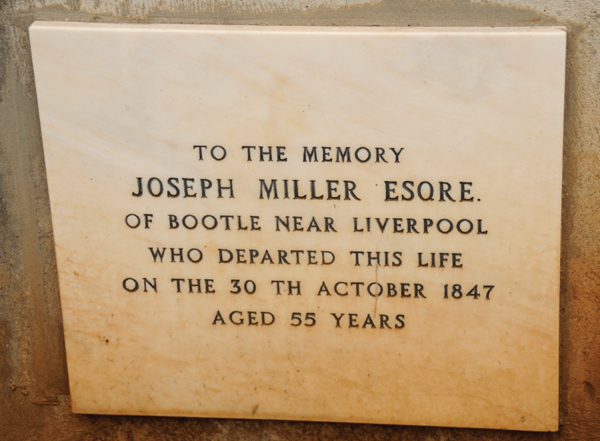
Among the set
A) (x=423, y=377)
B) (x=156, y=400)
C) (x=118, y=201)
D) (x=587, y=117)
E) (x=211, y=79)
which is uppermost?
(x=211, y=79)

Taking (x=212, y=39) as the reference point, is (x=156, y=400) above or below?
below

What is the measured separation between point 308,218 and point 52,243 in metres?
0.89

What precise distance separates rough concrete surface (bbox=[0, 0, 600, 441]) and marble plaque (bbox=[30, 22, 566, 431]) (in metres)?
0.08

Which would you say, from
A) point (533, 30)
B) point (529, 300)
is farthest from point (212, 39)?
point (529, 300)

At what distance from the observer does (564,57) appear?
60.3 inches

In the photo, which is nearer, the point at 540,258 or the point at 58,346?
the point at 540,258

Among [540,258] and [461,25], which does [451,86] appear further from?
[540,258]

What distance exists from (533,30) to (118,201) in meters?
1.36

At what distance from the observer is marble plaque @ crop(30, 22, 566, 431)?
159 centimetres

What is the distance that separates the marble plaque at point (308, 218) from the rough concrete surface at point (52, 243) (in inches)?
3.2

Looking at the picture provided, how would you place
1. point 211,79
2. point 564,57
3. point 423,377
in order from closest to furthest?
point 564,57, point 211,79, point 423,377

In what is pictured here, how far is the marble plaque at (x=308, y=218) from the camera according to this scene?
1591 mm

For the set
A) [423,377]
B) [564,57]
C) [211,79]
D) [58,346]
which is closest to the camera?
[564,57]

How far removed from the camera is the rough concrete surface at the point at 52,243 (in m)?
1.61
